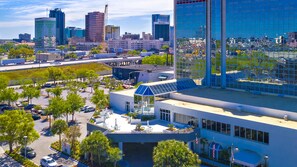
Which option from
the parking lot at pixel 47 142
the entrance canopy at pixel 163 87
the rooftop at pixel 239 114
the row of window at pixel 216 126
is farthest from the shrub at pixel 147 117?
the parking lot at pixel 47 142

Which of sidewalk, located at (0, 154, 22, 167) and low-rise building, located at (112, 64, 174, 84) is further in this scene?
low-rise building, located at (112, 64, 174, 84)

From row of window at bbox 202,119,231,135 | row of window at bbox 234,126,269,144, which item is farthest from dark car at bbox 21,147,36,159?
row of window at bbox 234,126,269,144

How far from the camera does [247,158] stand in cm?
3275

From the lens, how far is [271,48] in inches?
1784

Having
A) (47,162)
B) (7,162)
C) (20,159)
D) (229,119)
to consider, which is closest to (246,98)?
(229,119)

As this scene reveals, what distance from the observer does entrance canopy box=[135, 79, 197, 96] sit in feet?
147

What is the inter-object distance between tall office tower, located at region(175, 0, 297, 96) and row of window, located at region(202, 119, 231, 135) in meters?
13.2

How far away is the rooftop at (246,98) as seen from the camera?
3903 cm

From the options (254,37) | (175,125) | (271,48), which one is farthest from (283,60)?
(175,125)

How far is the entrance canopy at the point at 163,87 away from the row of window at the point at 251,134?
13225 mm

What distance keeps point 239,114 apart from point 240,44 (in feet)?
50.0

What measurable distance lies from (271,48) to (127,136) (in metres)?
23.4

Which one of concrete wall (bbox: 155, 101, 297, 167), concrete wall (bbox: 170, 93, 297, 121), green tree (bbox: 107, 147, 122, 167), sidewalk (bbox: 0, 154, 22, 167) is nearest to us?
concrete wall (bbox: 155, 101, 297, 167)

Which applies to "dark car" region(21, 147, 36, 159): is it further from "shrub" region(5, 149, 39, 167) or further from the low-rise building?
the low-rise building
